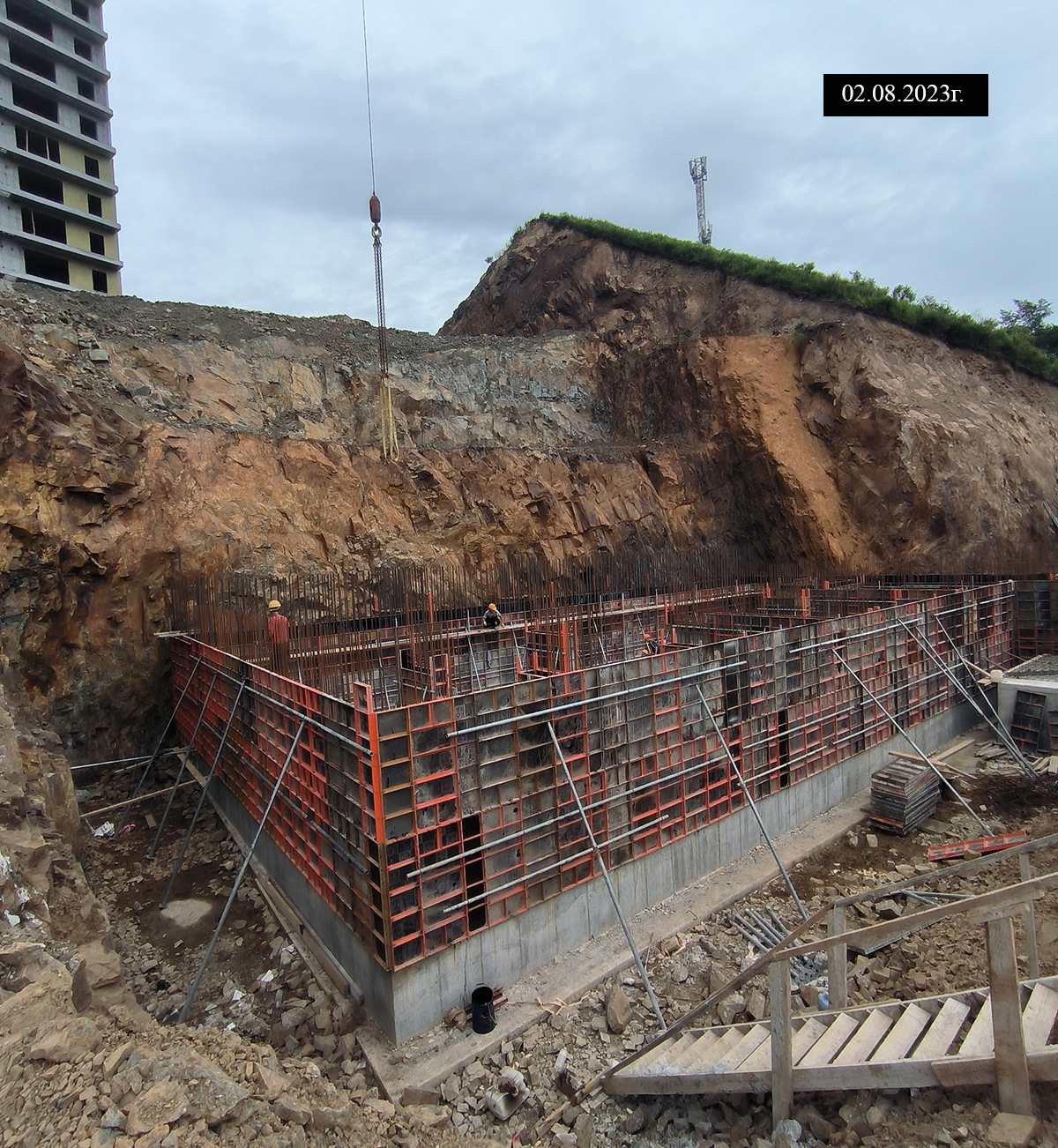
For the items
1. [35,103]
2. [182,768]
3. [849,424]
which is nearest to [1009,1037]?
[182,768]

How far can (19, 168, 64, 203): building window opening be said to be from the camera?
100 ft

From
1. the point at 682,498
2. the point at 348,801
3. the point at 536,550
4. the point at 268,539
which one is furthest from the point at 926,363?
the point at 348,801

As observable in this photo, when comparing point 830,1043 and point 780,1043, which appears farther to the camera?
point 830,1043

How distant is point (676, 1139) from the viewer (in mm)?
4383

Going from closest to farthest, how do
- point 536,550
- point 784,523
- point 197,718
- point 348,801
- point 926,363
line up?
1. point 348,801
2. point 197,718
3. point 536,550
4. point 784,523
5. point 926,363

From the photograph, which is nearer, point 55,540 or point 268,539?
point 55,540

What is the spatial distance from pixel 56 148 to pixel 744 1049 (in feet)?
143

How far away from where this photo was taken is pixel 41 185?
31234 mm

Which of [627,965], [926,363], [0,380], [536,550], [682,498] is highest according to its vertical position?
[926,363]

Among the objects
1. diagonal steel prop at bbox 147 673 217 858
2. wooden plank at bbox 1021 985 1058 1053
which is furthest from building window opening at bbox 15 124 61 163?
wooden plank at bbox 1021 985 1058 1053

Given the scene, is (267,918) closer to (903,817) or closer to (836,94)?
(903,817)

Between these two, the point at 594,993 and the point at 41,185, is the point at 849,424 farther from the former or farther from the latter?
the point at 41,185

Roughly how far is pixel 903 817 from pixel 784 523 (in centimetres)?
1442

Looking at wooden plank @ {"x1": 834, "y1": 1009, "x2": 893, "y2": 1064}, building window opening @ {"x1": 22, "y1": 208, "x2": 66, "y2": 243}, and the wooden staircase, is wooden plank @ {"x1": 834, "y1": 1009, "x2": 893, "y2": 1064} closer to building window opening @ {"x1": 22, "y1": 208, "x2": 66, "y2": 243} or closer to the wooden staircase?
the wooden staircase
